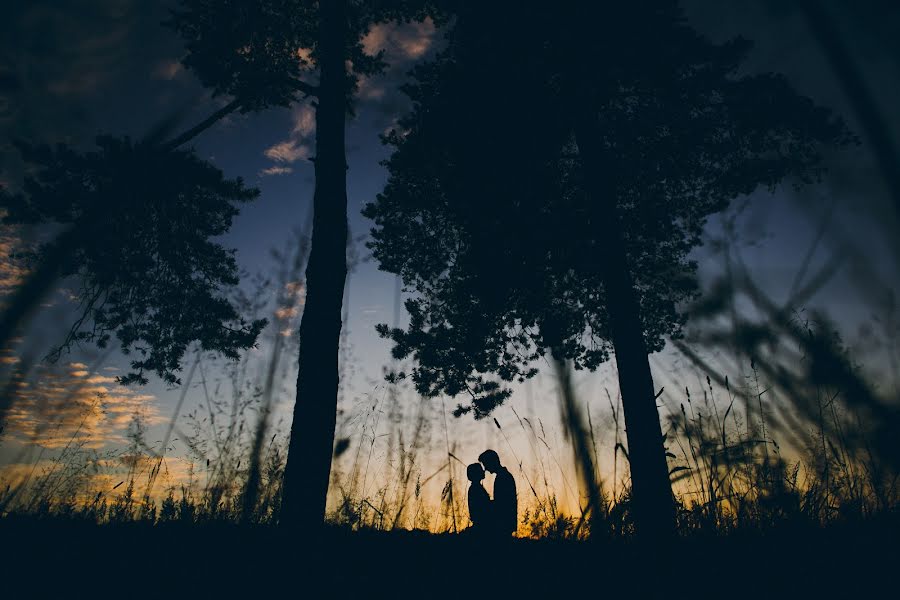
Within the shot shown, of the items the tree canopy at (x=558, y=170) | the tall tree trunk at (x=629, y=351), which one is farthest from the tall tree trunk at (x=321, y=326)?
the tall tree trunk at (x=629, y=351)

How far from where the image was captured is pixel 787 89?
684 cm

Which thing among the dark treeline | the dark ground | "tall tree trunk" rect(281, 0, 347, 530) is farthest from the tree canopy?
the dark ground

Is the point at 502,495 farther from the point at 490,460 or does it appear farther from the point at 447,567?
the point at 447,567

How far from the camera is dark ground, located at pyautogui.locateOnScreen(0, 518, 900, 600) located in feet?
7.56

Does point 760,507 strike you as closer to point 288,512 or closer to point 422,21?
point 288,512

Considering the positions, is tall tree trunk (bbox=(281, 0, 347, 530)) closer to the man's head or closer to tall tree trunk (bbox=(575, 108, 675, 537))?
the man's head

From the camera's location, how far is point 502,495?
488 centimetres

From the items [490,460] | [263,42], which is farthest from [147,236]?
[490,460]

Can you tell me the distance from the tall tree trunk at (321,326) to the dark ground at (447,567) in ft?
1.84

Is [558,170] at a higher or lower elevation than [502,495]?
higher

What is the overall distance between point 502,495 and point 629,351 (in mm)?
2893

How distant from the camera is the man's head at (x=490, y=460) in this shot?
518 centimetres

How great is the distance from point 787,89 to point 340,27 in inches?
277

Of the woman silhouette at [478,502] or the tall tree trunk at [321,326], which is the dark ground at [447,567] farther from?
the woman silhouette at [478,502]
